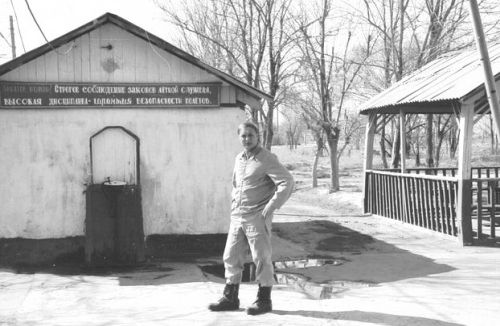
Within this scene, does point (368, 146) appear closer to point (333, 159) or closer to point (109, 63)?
point (333, 159)

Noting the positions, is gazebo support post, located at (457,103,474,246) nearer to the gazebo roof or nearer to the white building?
the gazebo roof

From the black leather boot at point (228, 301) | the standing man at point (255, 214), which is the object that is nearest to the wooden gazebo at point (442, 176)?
the standing man at point (255, 214)

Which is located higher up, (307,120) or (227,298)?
(307,120)

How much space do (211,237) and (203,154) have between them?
1430mm

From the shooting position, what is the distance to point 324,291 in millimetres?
7145

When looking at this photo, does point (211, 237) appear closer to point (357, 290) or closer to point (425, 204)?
point (357, 290)

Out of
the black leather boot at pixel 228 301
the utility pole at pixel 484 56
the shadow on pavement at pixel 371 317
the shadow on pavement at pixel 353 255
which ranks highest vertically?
the utility pole at pixel 484 56

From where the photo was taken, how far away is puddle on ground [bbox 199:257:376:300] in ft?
23.4

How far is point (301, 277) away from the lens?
26.6 ft

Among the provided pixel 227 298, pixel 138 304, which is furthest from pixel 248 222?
pixel 138 304

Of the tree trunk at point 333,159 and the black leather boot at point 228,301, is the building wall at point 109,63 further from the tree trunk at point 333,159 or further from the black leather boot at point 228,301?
the tree trunk at point 333,159

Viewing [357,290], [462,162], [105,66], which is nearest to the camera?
[357,290]

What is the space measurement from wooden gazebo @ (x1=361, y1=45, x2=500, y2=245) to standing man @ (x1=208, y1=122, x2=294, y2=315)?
570 cm

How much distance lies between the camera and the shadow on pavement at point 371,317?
17.5ft
